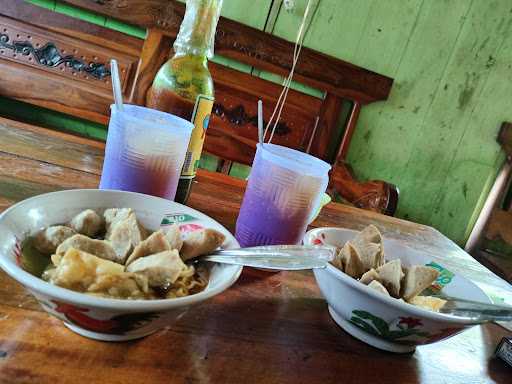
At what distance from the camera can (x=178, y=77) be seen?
0.72 meters

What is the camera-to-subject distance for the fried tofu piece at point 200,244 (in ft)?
1.54

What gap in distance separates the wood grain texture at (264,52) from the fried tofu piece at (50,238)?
5.15 ft

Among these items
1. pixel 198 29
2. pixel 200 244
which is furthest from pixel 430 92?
pixel 200 244

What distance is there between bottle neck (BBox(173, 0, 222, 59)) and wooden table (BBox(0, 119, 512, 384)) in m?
0.33

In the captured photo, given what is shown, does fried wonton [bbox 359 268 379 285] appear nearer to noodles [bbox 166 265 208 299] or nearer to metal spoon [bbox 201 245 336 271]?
metal spoon [bbox 201 245 336 271]

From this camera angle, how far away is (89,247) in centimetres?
41

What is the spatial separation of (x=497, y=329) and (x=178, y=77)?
0.70 metres

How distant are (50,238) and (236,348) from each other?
9.1 inches

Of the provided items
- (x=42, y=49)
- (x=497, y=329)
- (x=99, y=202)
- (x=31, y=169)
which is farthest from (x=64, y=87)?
(x=497, y=329)

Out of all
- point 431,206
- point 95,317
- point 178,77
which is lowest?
point 431,206

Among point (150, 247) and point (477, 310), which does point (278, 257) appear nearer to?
point (150, 247)

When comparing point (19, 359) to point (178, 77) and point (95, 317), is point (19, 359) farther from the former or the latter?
point (178, 77)

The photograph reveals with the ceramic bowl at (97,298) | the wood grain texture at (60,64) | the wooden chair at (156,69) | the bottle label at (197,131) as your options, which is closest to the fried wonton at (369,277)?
the ceramic bowl at (97,298)

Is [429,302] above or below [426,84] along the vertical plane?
below
